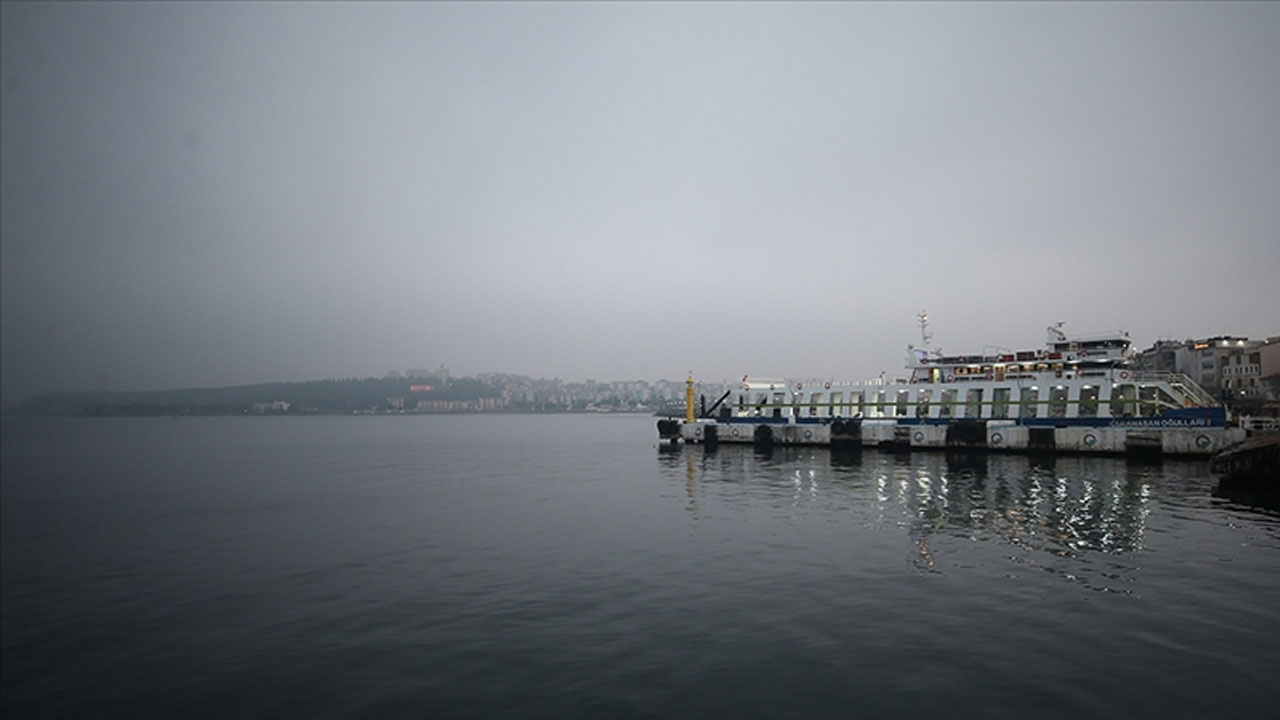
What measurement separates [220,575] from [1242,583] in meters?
27.1

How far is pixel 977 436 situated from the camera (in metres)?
52.2

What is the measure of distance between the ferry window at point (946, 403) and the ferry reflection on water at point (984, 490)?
5.99m

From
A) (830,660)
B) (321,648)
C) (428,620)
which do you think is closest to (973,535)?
(830,660)

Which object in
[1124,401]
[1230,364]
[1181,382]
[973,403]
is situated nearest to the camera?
[1181,382]

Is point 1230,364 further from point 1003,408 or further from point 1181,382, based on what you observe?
point 1003,408

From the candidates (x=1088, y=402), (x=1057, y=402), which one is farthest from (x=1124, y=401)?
(x=1057, y=402)

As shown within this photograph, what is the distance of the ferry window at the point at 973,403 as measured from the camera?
5600 cm

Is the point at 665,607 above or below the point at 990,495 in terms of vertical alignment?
below

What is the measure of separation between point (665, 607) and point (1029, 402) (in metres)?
48.6

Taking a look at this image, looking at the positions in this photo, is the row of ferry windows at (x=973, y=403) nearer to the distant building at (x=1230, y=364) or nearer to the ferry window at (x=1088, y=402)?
the ferry window at (x=1088, y=402)

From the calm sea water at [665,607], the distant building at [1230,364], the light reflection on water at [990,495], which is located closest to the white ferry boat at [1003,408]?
the light reflection on water at [990,495]

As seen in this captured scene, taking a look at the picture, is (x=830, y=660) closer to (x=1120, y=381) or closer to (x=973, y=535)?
(x=973, y=535)

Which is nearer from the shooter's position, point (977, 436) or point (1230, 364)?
point (977, 436)

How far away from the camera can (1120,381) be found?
49625 mm
